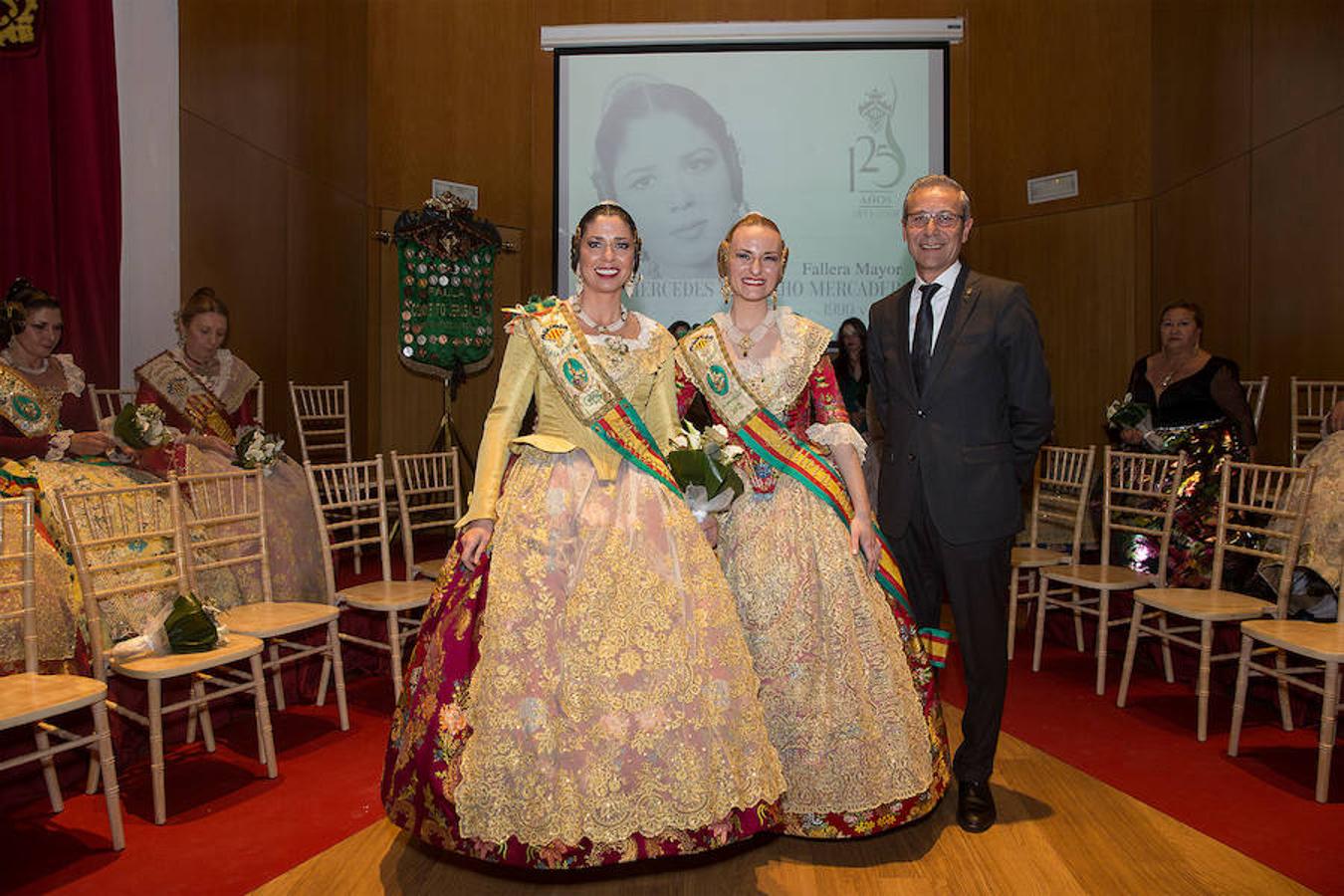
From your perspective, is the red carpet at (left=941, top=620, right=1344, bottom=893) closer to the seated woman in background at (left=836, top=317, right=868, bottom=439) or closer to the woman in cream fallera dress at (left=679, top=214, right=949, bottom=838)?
the woman in cream fallera dress at (left=679, top=214, right=949, bottom=838)

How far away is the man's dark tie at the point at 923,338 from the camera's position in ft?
8.82

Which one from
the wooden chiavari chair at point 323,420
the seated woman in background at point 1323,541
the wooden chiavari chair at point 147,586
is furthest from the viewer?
the wooden chiavari chair at point 323,420

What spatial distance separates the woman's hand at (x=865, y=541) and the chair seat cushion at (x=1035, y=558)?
213 centimetres

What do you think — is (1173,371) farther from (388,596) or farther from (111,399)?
(111,399)

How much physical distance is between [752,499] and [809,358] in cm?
41

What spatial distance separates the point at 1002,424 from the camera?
263cm

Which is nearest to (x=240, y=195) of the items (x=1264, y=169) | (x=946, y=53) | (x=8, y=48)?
(x=8, y=48)

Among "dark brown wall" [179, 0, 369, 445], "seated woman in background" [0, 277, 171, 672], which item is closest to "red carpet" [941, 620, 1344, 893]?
"seated woman in background" [0, 277, 171, 672]

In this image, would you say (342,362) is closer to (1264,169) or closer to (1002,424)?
(1002,424)

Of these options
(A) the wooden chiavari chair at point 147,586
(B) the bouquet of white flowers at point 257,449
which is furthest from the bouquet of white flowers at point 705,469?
(B) the bouquet of white flowers at point 257,449

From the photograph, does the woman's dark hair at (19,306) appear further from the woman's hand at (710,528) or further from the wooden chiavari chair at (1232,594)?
the wooden chiavari chair at (1232,594)

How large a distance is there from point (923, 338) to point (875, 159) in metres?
4.82

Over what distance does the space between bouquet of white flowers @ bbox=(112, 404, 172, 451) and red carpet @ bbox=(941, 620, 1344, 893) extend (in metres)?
3.26

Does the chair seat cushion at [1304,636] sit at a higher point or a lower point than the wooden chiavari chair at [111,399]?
lower
